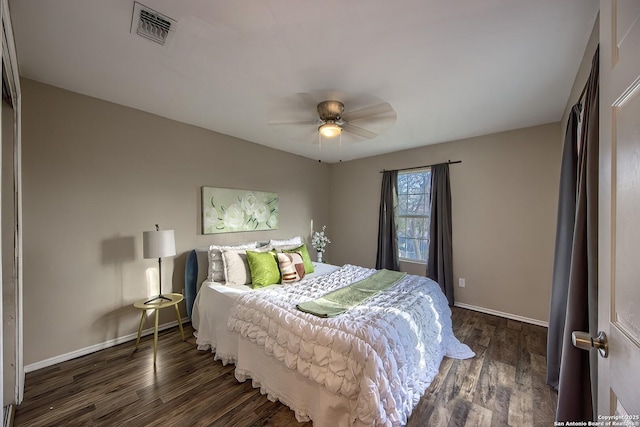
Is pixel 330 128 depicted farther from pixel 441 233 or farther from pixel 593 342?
pixel 441 233

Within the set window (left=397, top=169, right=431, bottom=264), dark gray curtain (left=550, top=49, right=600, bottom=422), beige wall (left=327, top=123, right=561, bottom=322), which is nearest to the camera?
dark gray curtain (left=550, top=49, right=600, bottom=422)

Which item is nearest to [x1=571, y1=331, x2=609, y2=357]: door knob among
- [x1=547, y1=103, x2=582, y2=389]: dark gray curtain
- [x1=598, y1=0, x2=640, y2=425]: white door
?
[x1=598, y1=0, x2=640, y2=425]: white door

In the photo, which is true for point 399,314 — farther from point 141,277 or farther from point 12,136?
point 12,136

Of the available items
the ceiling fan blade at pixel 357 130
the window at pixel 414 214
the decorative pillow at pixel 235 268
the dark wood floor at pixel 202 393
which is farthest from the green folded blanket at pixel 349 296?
the ceiling fan blade at pixel 357 130

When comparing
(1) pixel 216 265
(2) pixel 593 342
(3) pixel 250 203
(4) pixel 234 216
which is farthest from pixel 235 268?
(2) pixel 593 342

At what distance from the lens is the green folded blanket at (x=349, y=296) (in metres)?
1.97

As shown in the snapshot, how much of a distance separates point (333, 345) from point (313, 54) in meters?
1.90

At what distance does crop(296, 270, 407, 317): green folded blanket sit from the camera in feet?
6.45

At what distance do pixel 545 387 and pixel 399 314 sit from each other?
51.5 inches

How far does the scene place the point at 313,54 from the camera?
1.75 metres

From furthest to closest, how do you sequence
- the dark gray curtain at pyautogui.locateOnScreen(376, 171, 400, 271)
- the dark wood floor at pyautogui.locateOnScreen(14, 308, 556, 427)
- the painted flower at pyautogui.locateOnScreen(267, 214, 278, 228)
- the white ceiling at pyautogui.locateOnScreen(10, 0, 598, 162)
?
the dark gray curtain at pyautogui.locateOnScreen(376, 171, 400, 271) < the painted flower at pyautogui.locateOnScreen(267, 214, 278, 228) < the dark wood floor at pyautogui.locateOnScreen(14, 308, 556, 427) < the white ceiling at pyautogui.locateOnScreen(10, 0, 598, 162)

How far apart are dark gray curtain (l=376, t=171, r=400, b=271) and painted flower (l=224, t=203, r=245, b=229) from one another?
2.26 m

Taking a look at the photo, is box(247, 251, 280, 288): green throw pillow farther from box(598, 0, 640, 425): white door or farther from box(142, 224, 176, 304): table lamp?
box(598, 0, 640, 425): white door

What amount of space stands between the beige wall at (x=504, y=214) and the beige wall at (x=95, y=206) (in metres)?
3.29
